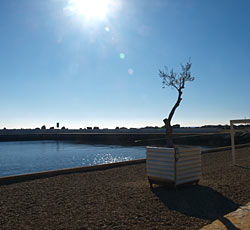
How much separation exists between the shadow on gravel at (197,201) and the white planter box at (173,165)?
241mm

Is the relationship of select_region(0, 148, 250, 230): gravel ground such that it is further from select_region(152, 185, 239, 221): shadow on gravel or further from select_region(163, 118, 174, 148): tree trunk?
select_region(163, 118, 174, 148): tree trunk

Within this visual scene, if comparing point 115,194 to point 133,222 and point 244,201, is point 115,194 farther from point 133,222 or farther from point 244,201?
point 244,201

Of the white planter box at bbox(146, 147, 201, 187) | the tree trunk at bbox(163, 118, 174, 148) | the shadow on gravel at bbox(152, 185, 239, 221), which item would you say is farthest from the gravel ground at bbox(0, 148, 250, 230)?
the tree trunk at bbox(163, 118, 174, 148)

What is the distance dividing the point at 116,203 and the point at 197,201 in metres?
1.69

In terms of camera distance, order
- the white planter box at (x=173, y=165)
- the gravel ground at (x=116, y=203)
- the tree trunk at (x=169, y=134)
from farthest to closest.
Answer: the tree trunk at (x=169, y=134) < the white planter box at (x=173, y=165) < the gravel ground at (x=116, y=203)

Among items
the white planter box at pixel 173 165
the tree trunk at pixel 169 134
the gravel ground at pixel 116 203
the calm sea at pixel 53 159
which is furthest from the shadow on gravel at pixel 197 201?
the calm sea at pixel 53 159

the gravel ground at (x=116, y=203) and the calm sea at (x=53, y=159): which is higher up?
the gravel ground at (x=116, y=203)

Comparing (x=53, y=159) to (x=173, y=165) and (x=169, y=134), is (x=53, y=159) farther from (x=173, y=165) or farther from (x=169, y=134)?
(x=173, y=165)

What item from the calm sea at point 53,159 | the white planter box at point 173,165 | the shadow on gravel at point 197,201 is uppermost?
the white planter box at point 173,165

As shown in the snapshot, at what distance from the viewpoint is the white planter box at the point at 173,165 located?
229 inches

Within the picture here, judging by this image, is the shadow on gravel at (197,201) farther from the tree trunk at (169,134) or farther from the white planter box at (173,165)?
the tree trunk at (169,134)

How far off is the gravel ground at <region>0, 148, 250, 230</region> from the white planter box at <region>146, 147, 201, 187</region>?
27cm

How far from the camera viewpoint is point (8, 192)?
632 centimetres

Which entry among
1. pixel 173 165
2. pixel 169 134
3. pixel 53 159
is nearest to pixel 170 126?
pixel 169 134
